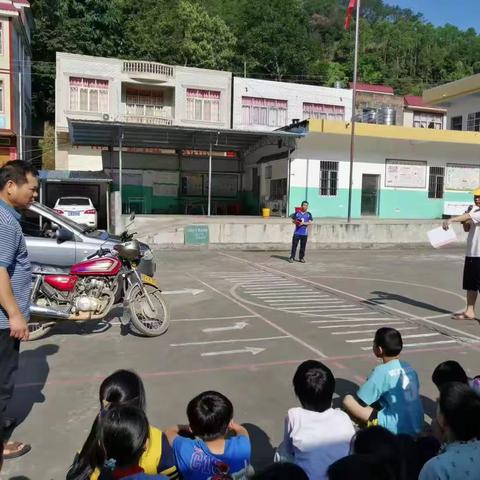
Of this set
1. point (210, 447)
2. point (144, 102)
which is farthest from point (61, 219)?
point (144, 102)

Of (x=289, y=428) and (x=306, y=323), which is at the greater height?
(x=289, y=428)

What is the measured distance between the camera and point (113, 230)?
794 inches

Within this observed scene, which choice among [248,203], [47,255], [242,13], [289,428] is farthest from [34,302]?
[242,13]

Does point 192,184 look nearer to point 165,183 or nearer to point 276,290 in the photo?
point 165,183

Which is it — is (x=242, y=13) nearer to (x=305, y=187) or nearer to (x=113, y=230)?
(x=305, y=187)

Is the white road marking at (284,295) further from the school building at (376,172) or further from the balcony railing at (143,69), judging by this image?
the balcony railing at (143,69)

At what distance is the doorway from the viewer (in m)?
25.5

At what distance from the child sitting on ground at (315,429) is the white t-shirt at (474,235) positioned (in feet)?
17.8

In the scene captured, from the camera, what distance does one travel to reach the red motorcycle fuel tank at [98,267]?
6676 millimetres

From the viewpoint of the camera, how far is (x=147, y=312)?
699 centimetres

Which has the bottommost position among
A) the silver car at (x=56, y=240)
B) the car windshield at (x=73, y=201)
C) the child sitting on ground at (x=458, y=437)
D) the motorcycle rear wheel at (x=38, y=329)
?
the motorcycle rear wheel at (x=38, y=329)

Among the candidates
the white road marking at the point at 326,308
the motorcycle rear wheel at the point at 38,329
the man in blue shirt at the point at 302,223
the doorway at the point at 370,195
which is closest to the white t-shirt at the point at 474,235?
the white road marking at the point at 326,308

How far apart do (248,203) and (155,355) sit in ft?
75.6

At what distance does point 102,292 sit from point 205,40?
37261 mm
